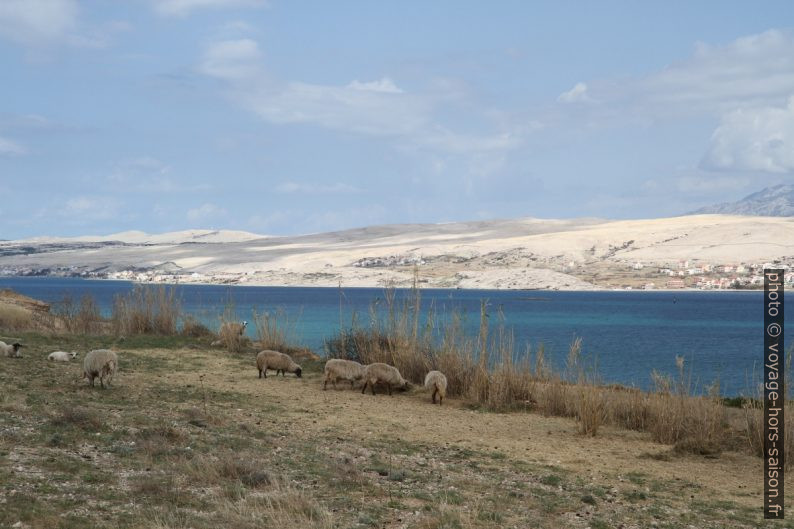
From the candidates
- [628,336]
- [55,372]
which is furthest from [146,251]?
[55,372]

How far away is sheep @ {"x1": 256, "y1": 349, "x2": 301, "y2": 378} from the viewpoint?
16953 mm

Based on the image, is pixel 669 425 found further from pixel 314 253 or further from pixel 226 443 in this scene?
pixel 314 253

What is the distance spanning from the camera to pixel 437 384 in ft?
48.6

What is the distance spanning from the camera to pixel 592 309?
8325cm

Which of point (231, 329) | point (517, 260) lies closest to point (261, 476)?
point (231, 329)

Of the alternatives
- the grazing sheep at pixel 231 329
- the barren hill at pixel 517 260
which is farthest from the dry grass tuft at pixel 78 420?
the barren hill at pixel 517 260

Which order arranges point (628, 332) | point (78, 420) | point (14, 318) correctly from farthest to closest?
point (628, 332), point (14, 318), point (78, 420)

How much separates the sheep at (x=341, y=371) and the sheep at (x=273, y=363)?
1.78 meters

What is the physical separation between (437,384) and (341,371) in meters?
2.15

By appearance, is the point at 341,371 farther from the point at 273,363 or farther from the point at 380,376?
the point at 273,363

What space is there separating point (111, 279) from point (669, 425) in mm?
164425

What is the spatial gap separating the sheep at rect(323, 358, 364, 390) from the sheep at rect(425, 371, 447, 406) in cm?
164

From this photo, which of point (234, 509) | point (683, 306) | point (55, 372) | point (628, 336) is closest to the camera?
point (234, 509)

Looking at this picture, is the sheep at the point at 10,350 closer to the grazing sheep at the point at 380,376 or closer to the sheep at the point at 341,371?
the sheep at the point at 341,371
